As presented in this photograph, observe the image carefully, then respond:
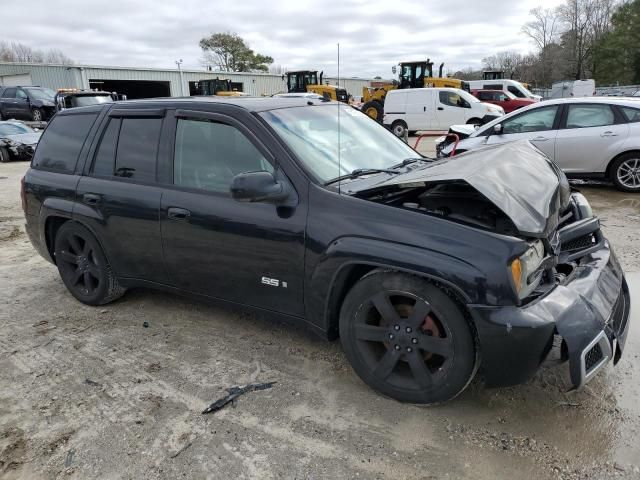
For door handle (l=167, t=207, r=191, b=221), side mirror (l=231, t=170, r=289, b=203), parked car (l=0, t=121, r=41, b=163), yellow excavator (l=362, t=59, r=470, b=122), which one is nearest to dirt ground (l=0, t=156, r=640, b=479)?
door handle (l=167, t=207, r=191, b=221)

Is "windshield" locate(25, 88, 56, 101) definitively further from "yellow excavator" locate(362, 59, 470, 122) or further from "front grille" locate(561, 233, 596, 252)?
"front grille" locate(561, 233, 596, 252)

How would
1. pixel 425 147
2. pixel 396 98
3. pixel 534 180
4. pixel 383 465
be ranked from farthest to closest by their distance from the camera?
pixel 396 98
pixel 425 147
pixel 534 180
pixel 383 465

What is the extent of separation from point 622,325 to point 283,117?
2.42 metres

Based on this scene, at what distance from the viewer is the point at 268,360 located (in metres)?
3.28

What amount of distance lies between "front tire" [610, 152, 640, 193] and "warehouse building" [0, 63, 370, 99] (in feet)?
88.6

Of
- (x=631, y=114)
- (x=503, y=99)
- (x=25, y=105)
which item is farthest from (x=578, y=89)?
(x=25, y=105)

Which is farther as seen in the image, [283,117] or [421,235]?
[283,117]

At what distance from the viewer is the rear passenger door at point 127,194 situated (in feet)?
11.6

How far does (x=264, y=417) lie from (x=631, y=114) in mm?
8107

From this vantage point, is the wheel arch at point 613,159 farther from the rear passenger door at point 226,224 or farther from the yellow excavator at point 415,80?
the yellow excavator at point 415,80

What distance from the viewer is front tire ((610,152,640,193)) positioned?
795 cm

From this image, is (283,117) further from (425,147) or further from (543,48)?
(543,48)

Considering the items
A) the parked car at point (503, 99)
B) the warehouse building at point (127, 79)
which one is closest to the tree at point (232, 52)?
the warehouse building at point (127, 79)

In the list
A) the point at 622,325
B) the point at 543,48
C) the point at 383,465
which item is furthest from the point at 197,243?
the point at 543,48
